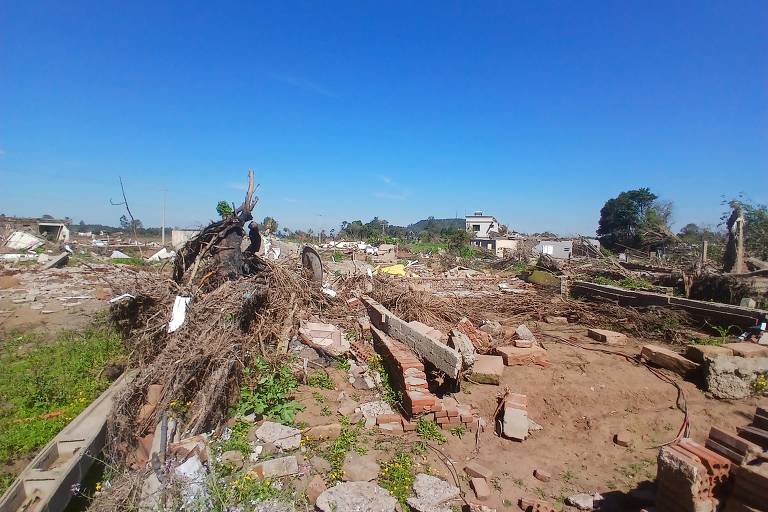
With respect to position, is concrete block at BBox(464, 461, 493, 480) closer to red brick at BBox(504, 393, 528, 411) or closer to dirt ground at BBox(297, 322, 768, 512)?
dirt ground at BBox(297, 322, 768, 512)

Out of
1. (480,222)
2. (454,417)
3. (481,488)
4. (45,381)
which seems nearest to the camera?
(481,488)

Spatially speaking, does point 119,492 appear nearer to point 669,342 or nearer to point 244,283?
point 244,283

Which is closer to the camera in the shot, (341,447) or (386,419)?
(341,447)

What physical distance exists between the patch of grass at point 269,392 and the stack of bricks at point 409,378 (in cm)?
129

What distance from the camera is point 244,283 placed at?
21.9ft

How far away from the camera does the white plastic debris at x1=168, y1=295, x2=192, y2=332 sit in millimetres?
5383

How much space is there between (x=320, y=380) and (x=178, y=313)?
7.35 ft

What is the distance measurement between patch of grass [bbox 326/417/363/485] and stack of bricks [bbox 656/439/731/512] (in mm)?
2625

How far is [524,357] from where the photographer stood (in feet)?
19.3

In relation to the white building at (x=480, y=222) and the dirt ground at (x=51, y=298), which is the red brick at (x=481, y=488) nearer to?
the dirt ground at (x=51, y=298)

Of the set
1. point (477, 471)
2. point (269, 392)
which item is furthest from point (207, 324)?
point (477, 471)

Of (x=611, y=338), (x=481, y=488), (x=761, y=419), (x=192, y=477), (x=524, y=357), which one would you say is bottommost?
(x=481, y=488)

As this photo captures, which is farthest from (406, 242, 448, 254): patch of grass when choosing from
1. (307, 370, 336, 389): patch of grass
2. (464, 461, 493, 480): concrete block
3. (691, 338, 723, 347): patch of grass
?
(464, 461, 493, 480): concrete block

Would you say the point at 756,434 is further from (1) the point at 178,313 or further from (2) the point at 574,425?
(1) the point at 178,313
